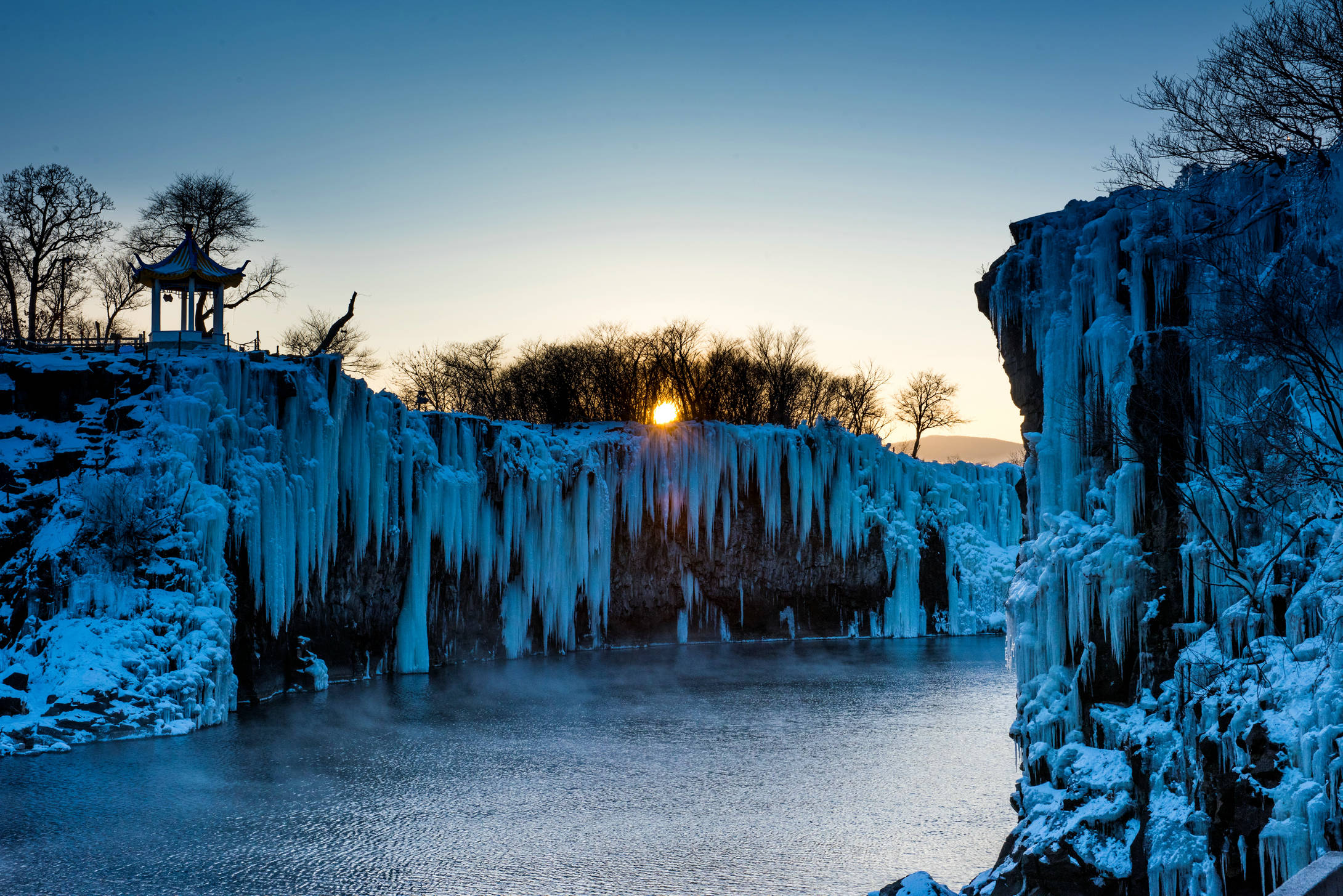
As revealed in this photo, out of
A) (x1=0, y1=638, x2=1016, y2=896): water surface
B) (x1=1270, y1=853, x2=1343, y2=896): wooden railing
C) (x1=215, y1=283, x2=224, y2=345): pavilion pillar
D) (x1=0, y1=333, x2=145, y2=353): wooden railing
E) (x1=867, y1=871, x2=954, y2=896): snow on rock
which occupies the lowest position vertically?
(x1=0, y1=638, x2=1016, y2=896): water surface

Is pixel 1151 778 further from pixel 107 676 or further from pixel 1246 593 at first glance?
pixel 107 676

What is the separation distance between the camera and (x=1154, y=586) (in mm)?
10906

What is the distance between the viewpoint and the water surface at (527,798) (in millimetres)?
12250

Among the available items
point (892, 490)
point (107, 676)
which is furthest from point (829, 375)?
point (107, 676)

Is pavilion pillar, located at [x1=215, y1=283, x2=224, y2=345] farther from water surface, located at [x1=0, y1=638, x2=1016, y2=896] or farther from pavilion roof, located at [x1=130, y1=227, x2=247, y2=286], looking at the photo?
water surface, located at [x1=0, y1=638, x2=1016, y2=896]

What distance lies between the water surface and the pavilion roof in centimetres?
1248

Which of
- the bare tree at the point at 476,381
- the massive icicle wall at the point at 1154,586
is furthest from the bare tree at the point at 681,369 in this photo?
the massive icicle wall at the point at 1154,586

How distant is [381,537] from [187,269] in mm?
9524

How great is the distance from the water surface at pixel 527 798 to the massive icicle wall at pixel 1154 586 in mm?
2369

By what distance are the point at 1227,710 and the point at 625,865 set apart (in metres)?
6.67

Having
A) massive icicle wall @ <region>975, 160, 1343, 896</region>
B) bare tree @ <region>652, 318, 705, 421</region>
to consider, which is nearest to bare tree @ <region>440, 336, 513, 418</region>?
bare tree @ <region>652, 318, 705, 421</region>

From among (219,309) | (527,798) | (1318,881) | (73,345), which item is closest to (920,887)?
(1318,881)

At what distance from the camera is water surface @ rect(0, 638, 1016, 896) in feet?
40.2

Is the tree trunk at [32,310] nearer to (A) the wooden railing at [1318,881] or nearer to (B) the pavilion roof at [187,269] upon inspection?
(B) the pavilion roof at [187,269]
